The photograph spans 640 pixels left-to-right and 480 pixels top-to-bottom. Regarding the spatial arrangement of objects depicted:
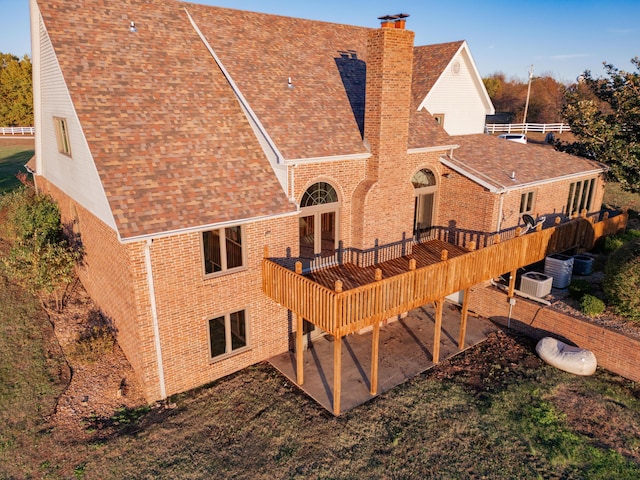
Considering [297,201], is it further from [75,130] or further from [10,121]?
[10,121]

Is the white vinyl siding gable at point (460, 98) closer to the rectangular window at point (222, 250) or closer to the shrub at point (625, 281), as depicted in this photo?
the shrub at point (625, 281)

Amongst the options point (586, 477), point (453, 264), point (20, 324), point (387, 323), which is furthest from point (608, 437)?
point (20, 324)

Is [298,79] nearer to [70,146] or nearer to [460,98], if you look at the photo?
[70,146]

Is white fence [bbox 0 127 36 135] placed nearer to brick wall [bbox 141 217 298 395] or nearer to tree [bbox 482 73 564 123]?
brick wall [bbox 141 217 298 395]

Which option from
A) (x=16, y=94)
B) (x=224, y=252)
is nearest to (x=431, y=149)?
(x=224, y=252)

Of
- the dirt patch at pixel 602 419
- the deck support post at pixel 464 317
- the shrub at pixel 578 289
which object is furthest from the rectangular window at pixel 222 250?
the shrub at pixel 578 289

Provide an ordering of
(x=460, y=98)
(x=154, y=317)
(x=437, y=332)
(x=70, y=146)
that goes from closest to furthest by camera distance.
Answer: (x=154, y=317), (x=437, y=332), (x=70, y=146), (x=460, y=98)
